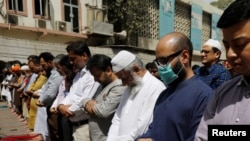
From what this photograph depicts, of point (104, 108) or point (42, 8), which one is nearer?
point (104, 108)

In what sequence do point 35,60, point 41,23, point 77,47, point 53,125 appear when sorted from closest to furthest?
point 77,47 → point 53,125 → point 35,60 → point 41,23

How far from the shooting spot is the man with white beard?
87.6 inches

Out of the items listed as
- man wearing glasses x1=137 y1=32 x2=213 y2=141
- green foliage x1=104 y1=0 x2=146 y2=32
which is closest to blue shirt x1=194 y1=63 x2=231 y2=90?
man wearing glasses x1=137 y1=32 x2=213 y2=141

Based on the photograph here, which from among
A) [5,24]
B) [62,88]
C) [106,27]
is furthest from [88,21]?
[62,88]

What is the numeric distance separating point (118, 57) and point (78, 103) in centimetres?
87

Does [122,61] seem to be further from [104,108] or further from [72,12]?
[72,12]

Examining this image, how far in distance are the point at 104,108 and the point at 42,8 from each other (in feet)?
39.6

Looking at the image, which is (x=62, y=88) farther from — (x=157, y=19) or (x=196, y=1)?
(x=196, y=1)

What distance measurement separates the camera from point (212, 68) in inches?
132

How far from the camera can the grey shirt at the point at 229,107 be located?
46.1 inches

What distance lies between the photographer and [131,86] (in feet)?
7.95

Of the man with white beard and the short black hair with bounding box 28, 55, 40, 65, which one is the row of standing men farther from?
the short black hair with bounding box 28, 55, 40, 65

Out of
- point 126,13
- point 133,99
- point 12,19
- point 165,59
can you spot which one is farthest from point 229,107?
point 126,13

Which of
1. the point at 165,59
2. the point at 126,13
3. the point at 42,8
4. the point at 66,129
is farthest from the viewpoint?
the point at 126,13
